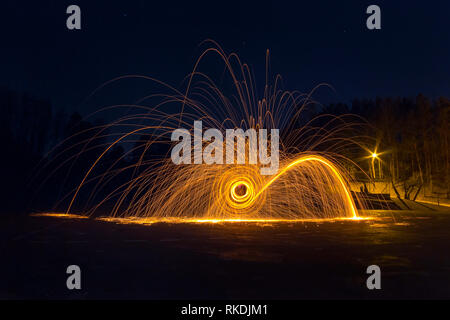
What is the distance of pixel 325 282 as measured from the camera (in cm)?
734

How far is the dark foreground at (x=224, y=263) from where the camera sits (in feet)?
22.4

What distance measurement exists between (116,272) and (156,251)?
2.60 meters

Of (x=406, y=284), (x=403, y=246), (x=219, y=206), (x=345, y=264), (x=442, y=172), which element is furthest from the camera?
(x=442, y=172)

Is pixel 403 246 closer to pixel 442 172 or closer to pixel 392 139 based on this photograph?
pixel 442 172

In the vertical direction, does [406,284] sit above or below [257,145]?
below

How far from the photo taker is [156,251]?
35.5 feet

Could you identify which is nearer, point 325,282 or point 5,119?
point 325,282

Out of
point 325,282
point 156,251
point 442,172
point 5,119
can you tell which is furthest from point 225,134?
point 5,119

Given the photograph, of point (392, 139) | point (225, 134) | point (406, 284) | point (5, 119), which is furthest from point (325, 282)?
point (5, 119)

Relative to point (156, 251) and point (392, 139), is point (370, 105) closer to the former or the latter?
point (392, 139)

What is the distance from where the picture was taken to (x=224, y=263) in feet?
30.0

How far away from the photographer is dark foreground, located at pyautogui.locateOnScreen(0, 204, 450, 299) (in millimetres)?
6828
